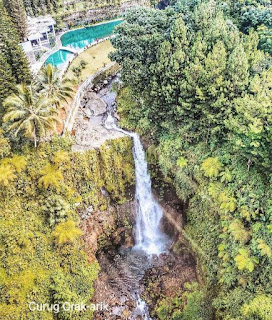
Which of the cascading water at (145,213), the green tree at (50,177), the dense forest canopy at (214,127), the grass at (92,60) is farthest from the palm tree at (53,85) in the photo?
the grass at (92,60)

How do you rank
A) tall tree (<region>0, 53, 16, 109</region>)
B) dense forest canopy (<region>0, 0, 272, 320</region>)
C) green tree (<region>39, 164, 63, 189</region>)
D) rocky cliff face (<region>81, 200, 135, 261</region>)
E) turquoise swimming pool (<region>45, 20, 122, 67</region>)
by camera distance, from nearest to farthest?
dense forest canopy (<region>0, 0, 272, 320</region>), green tree (<region>39, 164, 63, 189</region>), tall tree (<region>0, 53, 16, 109</region>), rocky cliff face (<region>81, 200, 135, 261</region>), turquoise swimming pool (<region>45, 20, 122, 67</region>)

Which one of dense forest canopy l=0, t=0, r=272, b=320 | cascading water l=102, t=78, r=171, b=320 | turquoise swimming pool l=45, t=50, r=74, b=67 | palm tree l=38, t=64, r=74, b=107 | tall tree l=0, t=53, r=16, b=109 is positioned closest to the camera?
dense forest canopy l=0, t=0, r=272, b=320

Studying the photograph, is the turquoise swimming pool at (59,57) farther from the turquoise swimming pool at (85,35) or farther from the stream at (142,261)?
the stream at (142,261)

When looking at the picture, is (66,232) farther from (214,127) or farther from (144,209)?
(214,127)

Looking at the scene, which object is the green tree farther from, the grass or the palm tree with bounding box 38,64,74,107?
the grass

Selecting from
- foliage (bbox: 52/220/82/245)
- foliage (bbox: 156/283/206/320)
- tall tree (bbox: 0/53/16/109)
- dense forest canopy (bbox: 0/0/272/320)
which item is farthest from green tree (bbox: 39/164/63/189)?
foliage (bbox: 156/283/206/320)

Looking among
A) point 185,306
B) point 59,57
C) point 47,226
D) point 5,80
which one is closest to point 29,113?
point 5,80

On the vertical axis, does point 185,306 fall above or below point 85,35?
below
